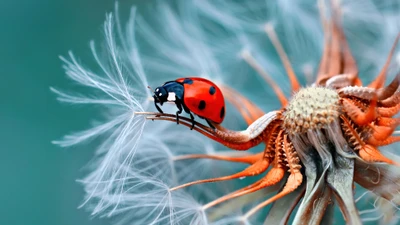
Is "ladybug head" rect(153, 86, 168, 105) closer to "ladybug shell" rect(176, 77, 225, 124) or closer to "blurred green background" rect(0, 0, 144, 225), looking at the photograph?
"ladybug shell" rect(176, 77, 225, 124)

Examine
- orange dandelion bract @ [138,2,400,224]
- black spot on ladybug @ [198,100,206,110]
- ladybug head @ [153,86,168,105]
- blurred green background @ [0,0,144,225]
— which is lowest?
orange dandelion bract @ [138,2,400,224]

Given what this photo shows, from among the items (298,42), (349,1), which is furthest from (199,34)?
(349,1)

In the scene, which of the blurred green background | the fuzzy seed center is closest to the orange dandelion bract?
the fuzzy seed center

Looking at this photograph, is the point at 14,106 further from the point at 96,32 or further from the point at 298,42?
the point at 298,42

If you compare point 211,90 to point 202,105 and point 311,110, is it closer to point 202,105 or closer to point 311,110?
point 202,105

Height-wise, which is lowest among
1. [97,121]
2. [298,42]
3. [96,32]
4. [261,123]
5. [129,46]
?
[261,123]
